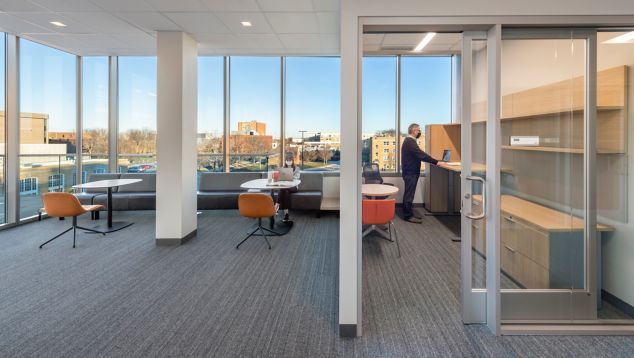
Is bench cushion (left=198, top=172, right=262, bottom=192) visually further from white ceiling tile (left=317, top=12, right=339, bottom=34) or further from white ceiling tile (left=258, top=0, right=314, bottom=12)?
white ceiling tile (left=258, top=0, right=314, bottom=12)

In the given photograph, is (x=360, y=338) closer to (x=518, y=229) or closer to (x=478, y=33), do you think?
(x=518, y=229)

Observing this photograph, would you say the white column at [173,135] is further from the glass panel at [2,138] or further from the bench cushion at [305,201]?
the glass panel at [2,138]

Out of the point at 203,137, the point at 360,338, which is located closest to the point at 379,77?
the point at 203,137

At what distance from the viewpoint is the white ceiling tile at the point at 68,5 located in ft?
11.1

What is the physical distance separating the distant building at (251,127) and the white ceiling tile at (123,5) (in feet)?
10.7

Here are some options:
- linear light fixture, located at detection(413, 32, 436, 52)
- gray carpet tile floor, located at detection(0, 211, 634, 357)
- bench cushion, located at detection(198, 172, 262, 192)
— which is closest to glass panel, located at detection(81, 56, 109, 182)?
bench cushion, located at detection(198, 172, 262, 192)

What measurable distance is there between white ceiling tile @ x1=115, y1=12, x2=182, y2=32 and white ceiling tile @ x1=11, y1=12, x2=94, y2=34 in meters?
0.74

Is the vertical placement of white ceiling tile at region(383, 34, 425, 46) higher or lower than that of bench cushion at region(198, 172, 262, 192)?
higher

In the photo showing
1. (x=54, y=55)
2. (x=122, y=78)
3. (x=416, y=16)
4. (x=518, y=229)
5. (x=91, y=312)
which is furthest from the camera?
(x=122, y=78)

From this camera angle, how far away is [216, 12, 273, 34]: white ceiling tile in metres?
3.67

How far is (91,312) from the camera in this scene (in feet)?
8.20

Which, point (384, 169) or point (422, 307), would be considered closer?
point (422, 307)

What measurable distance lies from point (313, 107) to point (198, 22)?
319 centimetres

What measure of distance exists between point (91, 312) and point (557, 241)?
11.0ft
